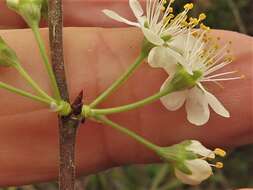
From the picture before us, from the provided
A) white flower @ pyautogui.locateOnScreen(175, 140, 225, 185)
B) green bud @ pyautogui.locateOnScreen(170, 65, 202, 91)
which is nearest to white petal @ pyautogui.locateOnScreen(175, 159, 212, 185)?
white flower @ pyautogui.locateOnScreen(175, 140, 225, 185)

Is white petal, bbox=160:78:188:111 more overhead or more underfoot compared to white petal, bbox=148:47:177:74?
more underfoot

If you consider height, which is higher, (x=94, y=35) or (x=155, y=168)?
(x=155, y=168)

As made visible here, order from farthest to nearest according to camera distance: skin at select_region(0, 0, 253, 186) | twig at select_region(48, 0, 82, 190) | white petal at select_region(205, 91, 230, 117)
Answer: skin at select_region(0, 0, 253, 186), white petal at select_region(205, 91, 230, 117), twig at select_region(48, 0, 82, 190)

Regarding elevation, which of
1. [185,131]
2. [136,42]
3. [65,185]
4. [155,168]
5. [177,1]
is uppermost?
[177,1]

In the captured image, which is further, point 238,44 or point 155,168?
point 155,168

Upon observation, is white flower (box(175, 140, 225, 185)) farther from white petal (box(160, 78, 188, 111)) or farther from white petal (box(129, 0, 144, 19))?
white petal (box(129, 0, 144, 19))

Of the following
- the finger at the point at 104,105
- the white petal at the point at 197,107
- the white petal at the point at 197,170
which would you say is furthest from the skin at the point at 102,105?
the white petal at the point at 197,170

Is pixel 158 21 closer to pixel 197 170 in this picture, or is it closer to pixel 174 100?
pixel 174 100

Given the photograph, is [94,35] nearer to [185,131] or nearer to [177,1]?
[185,131]

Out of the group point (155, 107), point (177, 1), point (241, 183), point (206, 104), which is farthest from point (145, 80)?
point (241, 183)
